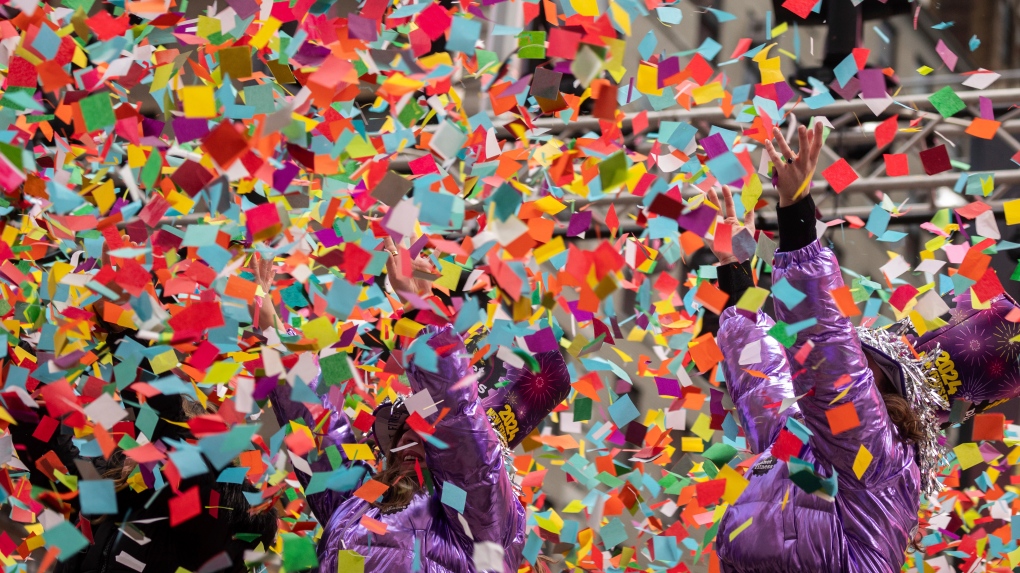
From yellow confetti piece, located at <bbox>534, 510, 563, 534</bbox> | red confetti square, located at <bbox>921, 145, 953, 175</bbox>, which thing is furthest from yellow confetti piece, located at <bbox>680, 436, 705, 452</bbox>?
red confetti square, located at <bbox>921, 145, 953, 175</bbox>

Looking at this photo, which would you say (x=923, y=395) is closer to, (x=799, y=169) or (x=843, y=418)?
(x=843, y=418)

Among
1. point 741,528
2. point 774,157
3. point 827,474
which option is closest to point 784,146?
point 774,157

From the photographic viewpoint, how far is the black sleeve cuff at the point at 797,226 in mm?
1772

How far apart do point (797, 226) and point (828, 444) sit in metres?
0.40

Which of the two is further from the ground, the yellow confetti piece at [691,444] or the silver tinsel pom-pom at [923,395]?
the silver tinsel pom-pom at [923,395]

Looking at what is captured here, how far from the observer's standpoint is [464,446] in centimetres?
184

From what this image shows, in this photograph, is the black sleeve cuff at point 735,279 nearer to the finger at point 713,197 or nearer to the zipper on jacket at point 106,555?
the finger at point 713,197

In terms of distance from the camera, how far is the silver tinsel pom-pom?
184 centimetres

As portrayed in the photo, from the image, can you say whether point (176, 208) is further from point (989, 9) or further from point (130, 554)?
point (989, 9)

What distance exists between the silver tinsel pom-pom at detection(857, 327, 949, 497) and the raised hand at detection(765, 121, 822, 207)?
35 cm

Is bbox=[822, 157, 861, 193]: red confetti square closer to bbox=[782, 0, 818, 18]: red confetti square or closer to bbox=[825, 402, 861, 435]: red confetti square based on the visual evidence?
bbox=[782, 0, 818, 18]: red confetti square

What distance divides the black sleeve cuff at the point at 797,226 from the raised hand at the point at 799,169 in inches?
0.5

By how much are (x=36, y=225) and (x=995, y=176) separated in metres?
3.41

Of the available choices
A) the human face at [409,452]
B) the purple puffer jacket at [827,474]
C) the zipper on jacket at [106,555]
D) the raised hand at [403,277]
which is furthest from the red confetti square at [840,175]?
the zipper on jacket at [106,555]
